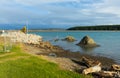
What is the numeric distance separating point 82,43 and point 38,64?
52268 millimetres

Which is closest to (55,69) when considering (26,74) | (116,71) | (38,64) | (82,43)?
(38,64)

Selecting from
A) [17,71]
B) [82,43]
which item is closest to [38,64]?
[17,71]

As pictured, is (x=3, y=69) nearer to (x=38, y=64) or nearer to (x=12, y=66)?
(x=12, y=66)

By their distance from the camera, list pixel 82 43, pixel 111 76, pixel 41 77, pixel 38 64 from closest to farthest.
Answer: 1. pixel 41 77
2. pixel 111 76
3. pixel 38 64
4. pixel 82 43

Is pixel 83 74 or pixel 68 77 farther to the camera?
pixel 83 74

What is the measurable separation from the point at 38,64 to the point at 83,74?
4.14 metres

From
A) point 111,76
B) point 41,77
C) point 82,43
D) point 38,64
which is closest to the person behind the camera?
point 41,77

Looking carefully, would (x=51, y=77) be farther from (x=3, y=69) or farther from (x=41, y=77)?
(x=3, y=69)

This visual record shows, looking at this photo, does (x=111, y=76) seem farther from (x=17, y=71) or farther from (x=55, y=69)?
(x=17, y=71)

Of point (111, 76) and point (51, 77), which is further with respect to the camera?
point (111, 76)

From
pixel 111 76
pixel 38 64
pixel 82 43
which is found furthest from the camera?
pixel 82 43

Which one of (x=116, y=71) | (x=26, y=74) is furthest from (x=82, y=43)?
(x=26, y=74)

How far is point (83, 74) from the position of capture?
24.5 m

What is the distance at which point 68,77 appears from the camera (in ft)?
Answer: 75.2
